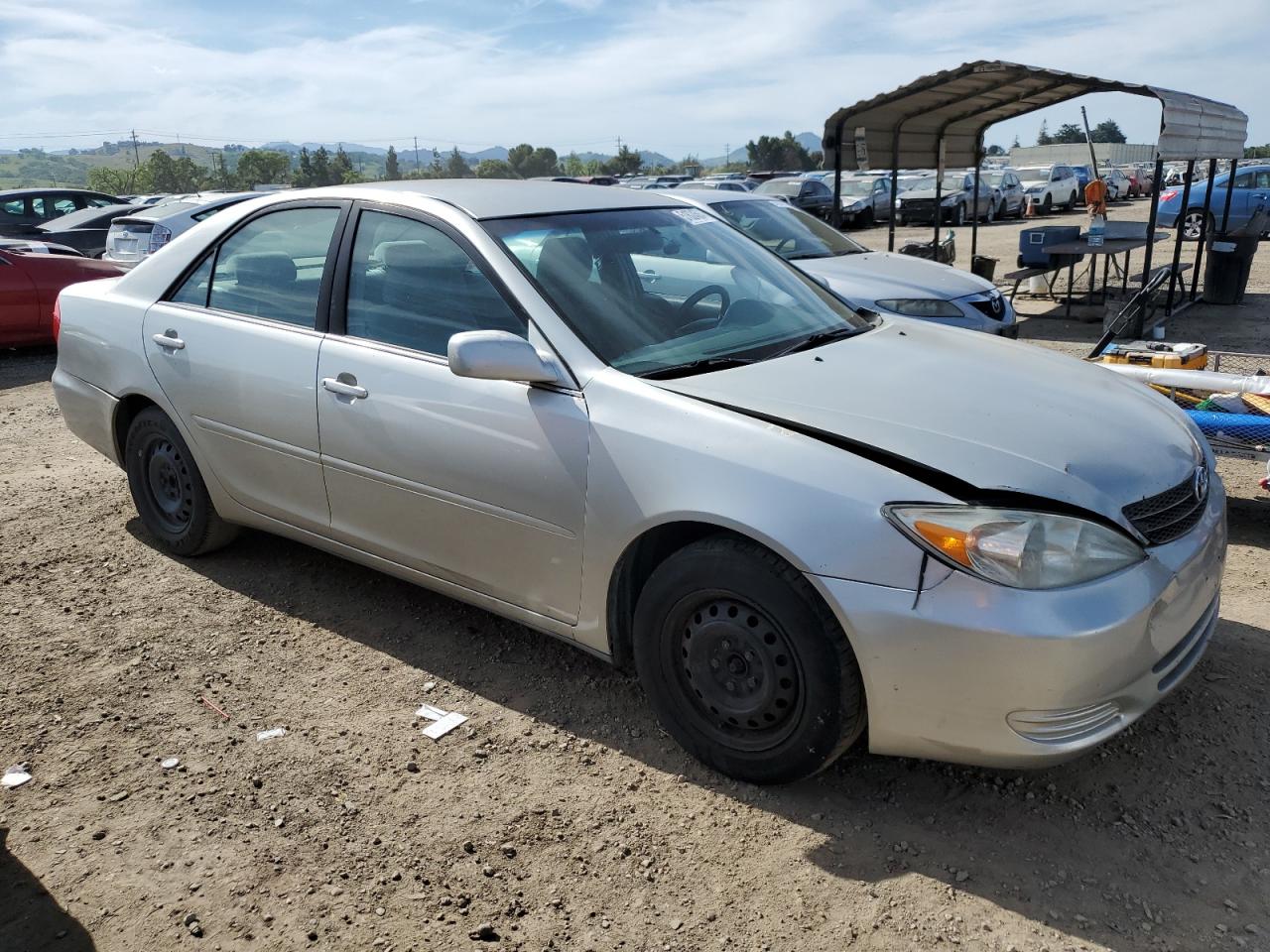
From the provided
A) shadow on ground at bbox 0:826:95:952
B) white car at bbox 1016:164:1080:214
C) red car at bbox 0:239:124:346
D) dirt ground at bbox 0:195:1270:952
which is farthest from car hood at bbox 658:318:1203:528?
white car at bbox 1016:164:1080:214

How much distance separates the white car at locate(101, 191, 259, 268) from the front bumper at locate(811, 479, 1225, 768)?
11258 mm

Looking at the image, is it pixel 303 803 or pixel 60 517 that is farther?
pixel 60 517

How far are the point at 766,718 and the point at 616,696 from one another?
829 mm

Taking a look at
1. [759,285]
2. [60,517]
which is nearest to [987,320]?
[759,285]

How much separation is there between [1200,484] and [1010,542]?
97 centimetres

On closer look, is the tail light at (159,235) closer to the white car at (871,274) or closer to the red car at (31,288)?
the red car at (31,288)

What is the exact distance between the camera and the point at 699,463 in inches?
109

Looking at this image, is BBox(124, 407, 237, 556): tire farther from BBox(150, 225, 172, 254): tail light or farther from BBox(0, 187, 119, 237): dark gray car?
BBox(0, 187, 119, 237): dark gray car

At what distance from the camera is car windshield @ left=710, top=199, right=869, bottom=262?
29.8ft

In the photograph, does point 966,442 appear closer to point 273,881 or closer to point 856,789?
point 856,789

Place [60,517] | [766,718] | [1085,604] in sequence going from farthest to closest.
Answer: [60,517], [766,718], [1085,604]

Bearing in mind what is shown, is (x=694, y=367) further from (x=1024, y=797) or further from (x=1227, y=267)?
(x=1227, y=267)

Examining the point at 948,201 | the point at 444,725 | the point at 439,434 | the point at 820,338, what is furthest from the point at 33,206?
the point at 948,201

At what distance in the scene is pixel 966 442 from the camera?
269 cm
